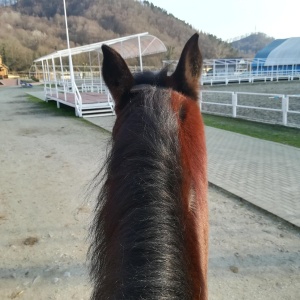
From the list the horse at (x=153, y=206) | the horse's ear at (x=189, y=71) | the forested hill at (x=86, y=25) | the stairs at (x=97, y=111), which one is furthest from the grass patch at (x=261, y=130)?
the forested hill at (x=86, y=25)

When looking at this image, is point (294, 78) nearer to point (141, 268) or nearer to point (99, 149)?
point (99, 149)

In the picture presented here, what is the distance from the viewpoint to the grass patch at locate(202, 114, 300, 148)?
8.55 metres

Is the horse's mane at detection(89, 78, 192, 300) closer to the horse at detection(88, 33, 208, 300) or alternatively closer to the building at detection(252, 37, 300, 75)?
the horse at detection(88, 33, 208, 300)

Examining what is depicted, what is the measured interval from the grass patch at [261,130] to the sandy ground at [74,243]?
14.9 ft

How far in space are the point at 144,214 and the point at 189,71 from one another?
869 mm

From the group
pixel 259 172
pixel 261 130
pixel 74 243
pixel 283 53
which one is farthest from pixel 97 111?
pixel 283 53

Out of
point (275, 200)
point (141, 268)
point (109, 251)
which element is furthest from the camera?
point (275, 200)

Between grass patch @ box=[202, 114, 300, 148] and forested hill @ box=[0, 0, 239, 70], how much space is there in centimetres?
7424

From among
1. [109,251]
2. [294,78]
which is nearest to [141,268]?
[109,251]

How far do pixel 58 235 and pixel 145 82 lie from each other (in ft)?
9.66

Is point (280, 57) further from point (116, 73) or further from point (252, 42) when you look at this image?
point (252, 42)

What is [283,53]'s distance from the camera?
59250 millimetres

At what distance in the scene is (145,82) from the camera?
1381mm

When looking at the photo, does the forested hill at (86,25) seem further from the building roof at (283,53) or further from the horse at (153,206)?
the horse at (153,206)
